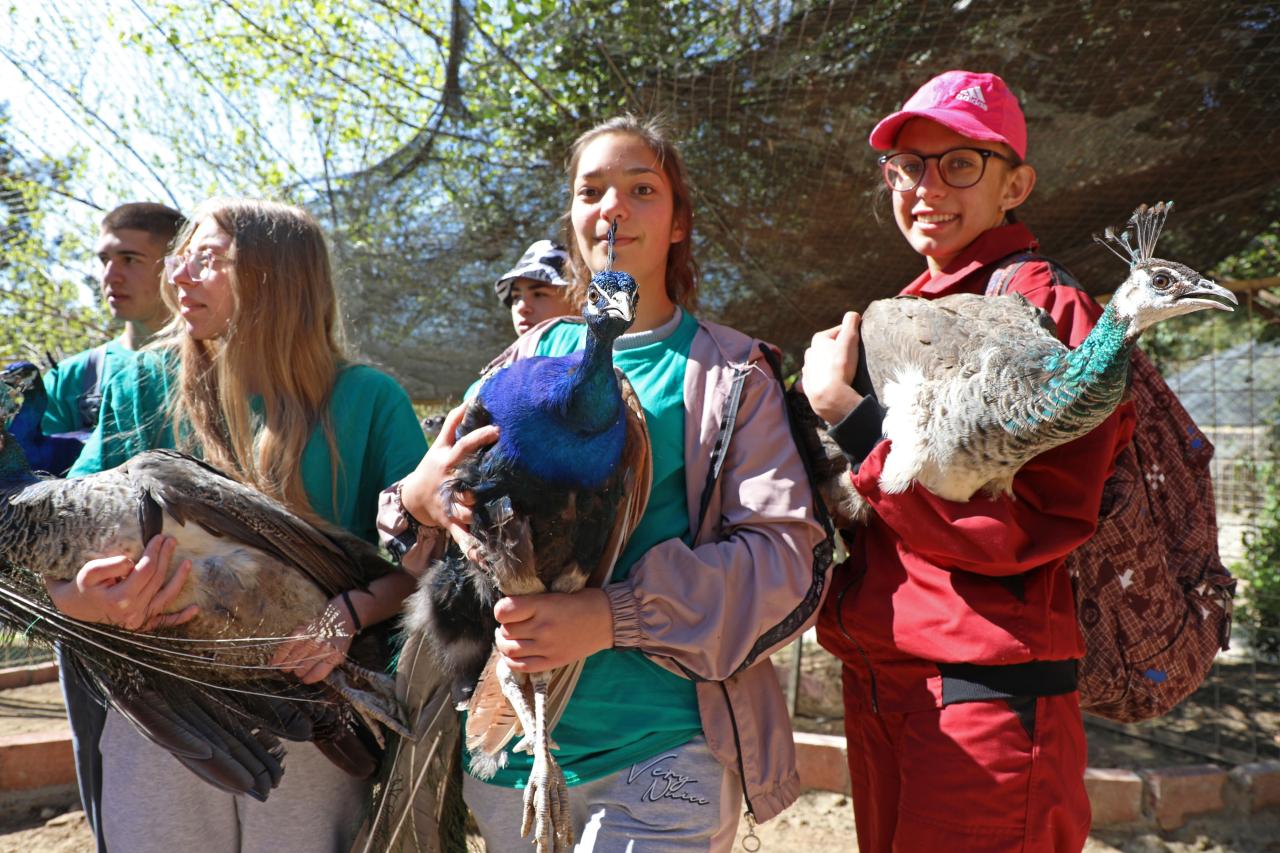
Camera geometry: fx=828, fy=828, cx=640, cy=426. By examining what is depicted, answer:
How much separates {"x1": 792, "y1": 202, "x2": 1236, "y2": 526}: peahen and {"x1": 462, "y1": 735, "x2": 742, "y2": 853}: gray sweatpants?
75 centimetres

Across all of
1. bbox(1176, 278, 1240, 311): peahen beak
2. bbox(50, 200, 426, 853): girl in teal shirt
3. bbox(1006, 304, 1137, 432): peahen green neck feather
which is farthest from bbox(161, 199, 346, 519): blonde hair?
bbox(1176, 278, 1240, 311): peahen beak

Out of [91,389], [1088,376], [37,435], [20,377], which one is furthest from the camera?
[91,389]

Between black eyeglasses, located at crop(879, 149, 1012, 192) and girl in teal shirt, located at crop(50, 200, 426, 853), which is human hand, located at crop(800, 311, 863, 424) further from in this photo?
girl in teal shirt, located at crop(50, 200, 426, 853)

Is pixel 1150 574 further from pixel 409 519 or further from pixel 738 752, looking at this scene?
pixel 409 519

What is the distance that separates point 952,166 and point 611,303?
1.10m

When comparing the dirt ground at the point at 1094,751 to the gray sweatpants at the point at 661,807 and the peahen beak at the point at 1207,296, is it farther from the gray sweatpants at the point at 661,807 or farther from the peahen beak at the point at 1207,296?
the peahen beak at the point at 1207,296

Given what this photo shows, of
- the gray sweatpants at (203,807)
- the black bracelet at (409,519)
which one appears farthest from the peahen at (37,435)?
the black bracelet at (409,519)

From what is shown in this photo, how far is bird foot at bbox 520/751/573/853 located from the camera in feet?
5.67

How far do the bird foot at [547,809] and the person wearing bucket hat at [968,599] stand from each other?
30.5 inches

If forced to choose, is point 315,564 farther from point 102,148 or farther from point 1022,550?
point 102,148

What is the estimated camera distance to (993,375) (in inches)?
74.0

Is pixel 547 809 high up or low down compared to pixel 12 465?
down

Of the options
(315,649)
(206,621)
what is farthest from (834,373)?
(206,621)

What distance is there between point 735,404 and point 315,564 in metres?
1.28
